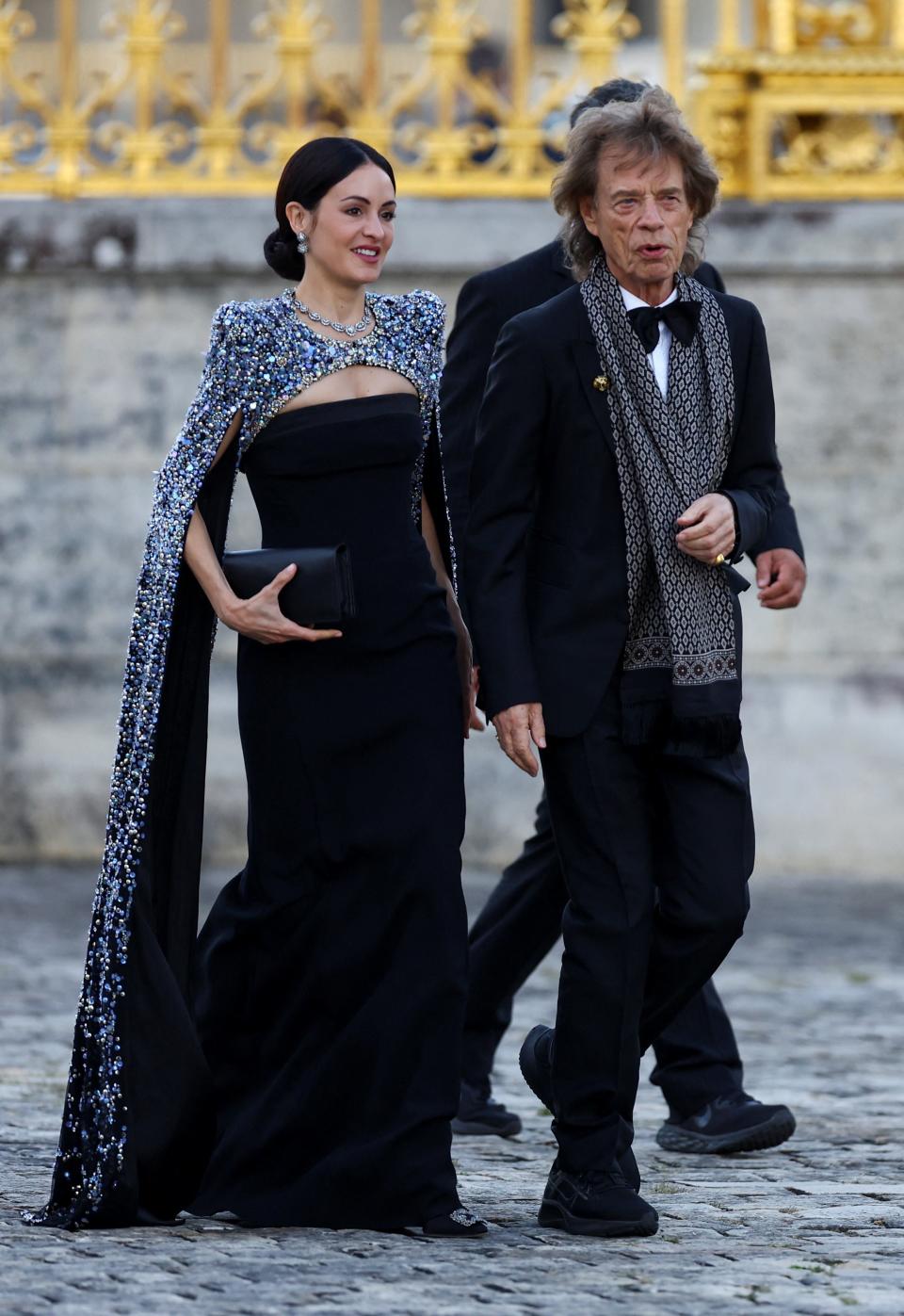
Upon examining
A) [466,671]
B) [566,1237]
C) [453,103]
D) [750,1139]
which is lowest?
[566,1237]

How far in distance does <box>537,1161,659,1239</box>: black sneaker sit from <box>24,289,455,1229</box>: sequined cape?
62 centimetres

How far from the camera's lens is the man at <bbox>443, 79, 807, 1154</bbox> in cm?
554

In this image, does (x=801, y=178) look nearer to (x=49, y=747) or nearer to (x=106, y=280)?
(x=106, y=280)

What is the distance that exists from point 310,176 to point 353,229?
0.42 feet

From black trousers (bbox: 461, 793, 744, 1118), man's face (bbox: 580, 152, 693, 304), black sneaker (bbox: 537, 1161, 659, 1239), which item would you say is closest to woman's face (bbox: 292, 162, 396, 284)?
man's face (bbox: 580, 152, 693, 304)

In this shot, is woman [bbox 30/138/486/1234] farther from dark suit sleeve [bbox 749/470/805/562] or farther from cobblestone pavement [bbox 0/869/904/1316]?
dark suit sleeve [bbox 749/470/805/562]

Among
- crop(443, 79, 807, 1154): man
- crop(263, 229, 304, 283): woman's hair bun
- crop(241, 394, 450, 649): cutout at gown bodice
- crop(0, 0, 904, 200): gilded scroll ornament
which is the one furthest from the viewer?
crop(0, 0, 904, 200): gilded scroll ornament

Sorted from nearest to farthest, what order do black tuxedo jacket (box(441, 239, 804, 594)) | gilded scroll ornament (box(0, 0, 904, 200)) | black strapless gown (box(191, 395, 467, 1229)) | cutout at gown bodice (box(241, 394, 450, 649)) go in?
black strapless gown (box(191, 395, 467, 1229)) < cutout at gown bodice (box(241, 394, 450, 649)) < black tuxedo jacket (box(441, 239, 804, 594)) < gilded scroll ornament (box(0, 0, 904, 200))

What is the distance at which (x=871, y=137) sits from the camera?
9.53 metres

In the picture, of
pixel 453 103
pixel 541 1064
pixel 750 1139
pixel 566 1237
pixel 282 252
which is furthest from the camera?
pixel 453 103

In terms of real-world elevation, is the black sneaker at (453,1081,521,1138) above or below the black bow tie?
below

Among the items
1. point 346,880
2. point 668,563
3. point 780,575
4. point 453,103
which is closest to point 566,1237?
point 346,880

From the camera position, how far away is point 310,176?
15.7 ft

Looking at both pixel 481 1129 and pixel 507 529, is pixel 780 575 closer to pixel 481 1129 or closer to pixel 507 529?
pixel 507 529
